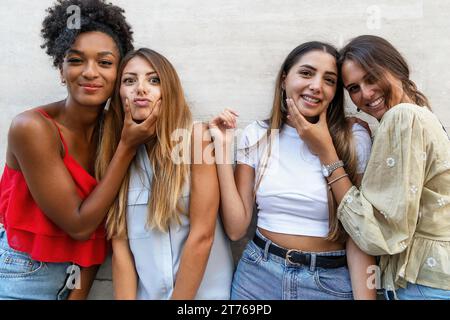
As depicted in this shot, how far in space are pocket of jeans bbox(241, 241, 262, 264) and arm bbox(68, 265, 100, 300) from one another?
68cm

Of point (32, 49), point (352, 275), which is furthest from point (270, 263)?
point (32, 49)

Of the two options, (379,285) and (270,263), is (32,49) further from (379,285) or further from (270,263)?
(379,285)

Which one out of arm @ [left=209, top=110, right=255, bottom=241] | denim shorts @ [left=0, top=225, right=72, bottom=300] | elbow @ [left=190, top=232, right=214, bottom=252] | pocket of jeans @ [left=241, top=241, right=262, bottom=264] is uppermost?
arm @ [left=209, top=110, right=255, bottom=241]

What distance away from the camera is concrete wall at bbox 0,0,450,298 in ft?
6.42

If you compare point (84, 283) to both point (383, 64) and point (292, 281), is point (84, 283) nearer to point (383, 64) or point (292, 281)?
point (292, 281)

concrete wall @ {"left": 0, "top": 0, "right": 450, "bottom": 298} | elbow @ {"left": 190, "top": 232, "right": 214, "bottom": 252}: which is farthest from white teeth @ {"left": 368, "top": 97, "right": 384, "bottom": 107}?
elbow @ {"left": 190, "top": 232, "right": 214, "bottom": 252}

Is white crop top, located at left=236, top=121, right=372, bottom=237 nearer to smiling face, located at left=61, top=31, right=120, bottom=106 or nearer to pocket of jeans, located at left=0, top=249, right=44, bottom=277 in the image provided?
smiling face, located at left=61, top=31, right=120, bottom=106

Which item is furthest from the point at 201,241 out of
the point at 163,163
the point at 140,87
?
the point at 140,87

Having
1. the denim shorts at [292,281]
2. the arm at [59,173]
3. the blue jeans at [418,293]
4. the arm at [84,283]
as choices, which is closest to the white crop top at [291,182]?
the denim shorts at [292,281]

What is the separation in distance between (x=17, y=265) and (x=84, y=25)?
1.00 meters

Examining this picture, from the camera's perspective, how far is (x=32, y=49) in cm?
219

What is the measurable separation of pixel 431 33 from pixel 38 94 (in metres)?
1.88

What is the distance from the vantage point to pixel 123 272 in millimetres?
1787

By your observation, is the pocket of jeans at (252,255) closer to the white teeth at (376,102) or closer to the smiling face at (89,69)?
the white teeth at (376,102)
